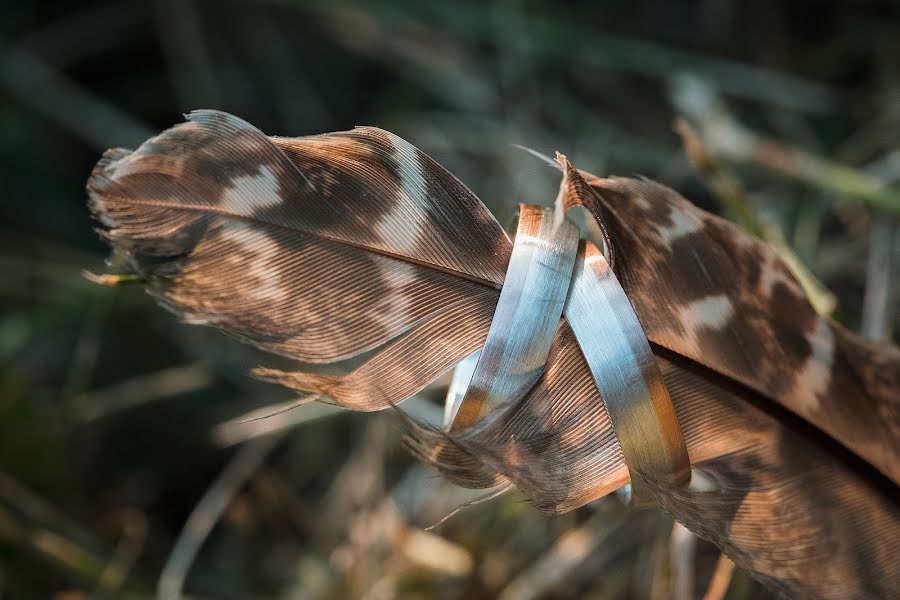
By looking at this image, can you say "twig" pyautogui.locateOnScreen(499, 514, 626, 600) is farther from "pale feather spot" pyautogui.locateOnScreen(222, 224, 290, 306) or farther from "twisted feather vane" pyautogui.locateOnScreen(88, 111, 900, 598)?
"pale feather spot" pyautogui.locateOnScreen(222, 224, 290, 306)

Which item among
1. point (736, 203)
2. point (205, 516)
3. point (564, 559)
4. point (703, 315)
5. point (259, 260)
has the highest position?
point (736, 203)

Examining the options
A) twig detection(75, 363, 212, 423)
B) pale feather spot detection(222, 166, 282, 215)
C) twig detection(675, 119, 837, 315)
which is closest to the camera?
pale feather spot detection(222, 166, 282, 215)

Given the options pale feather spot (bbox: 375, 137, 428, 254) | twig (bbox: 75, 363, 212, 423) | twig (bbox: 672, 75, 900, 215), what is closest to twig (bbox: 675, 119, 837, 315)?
twig (bbox: 672, 75, 900, 215)

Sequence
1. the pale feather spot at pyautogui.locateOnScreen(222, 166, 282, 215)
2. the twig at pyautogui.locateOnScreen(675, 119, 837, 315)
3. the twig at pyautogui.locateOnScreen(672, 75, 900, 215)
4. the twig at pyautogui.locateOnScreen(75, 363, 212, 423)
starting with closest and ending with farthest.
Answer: the pale feather spot at pyautogui.locateOnScreen(222, 166, 282, 215) < the twig at pyautogui.locateOnScreen(675, 119, 837, 315) < the twig at pyautogui.locateOnScreen(672, 75, 900, 215) < the twig at pyautogui.locateOnScreen(75, 363, 212, 423)

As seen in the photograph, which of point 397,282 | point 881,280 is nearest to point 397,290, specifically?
point 397,282

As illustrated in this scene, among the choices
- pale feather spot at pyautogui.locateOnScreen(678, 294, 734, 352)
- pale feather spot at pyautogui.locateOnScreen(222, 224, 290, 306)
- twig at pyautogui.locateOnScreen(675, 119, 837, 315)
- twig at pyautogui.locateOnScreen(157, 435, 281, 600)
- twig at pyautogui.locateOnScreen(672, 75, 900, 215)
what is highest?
twig at pyautogui.locateOnScreen(672, 75, 900, 215)

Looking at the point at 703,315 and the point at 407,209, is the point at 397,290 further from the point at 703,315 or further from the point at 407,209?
the point at 703,315

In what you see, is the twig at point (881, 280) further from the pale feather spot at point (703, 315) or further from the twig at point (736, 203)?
the pale feather spot at point (703, 315)

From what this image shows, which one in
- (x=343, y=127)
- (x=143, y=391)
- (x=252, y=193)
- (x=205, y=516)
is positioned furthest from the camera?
(x=343, y=127)
